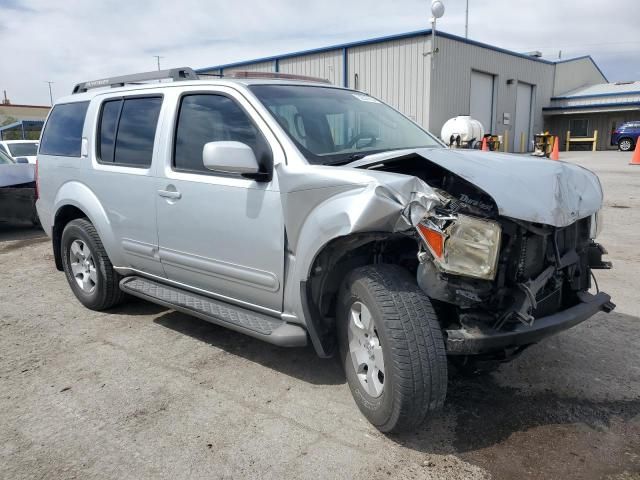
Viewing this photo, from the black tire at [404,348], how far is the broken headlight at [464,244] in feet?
0.85

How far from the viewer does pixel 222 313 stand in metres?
3.63

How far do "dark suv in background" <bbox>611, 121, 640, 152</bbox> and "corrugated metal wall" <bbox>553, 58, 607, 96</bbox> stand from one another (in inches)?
202

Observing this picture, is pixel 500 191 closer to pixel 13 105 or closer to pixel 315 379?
pixel 315 379

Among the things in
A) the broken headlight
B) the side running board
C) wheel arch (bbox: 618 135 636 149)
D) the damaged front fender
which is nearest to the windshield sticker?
the damaged front fender

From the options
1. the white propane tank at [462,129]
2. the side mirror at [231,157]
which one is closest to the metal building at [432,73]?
the white propane tank at [462,129]

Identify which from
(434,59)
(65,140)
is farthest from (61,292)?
(434,59)

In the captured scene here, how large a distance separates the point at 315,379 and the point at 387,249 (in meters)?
1.09

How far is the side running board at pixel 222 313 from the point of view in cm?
321

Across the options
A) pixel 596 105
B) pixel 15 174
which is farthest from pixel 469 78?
pixel 15 174

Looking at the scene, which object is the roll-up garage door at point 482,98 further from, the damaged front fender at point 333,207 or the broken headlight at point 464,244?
the broken headlight at point 464,244

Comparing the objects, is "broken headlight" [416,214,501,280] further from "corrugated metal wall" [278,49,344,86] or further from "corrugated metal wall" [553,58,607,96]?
"corrugated metal wall" [553,58,607,96]

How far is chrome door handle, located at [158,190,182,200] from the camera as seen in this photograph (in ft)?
12.6

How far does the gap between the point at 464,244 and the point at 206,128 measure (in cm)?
210

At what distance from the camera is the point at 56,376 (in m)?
3.74
